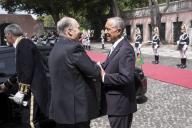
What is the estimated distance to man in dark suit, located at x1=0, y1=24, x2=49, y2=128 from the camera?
17.2ft

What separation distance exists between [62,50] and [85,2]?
47560 millimetres

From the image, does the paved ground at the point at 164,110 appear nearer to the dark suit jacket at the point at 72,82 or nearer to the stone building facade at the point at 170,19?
the dark suit jacket at the point at 72,82

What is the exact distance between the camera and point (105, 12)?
172ft

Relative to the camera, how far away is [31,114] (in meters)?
5.46

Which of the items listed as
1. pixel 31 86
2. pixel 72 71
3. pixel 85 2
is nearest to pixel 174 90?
pixel 31 86

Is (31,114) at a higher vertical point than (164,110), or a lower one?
higher

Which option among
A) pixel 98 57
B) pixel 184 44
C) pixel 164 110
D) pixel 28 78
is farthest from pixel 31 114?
pixel 98 57

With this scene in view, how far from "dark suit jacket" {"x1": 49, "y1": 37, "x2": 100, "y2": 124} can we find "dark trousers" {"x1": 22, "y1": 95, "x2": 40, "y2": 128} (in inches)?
37.6

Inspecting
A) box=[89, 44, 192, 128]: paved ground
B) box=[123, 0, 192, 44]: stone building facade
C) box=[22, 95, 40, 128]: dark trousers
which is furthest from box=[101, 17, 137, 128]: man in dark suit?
box=[123, 0, 192, 44]: stone building facade

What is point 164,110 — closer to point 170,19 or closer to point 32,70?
point 32,70

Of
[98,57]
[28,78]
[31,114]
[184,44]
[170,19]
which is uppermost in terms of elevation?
[170,19]

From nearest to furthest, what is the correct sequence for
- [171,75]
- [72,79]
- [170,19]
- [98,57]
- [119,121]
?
[72,79] → [119,121] → [171,75] → [98,57] → [170,19]

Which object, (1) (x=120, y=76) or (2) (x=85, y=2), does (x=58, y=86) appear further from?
(2) (x=85, y=2)

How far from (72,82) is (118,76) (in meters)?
0.49
